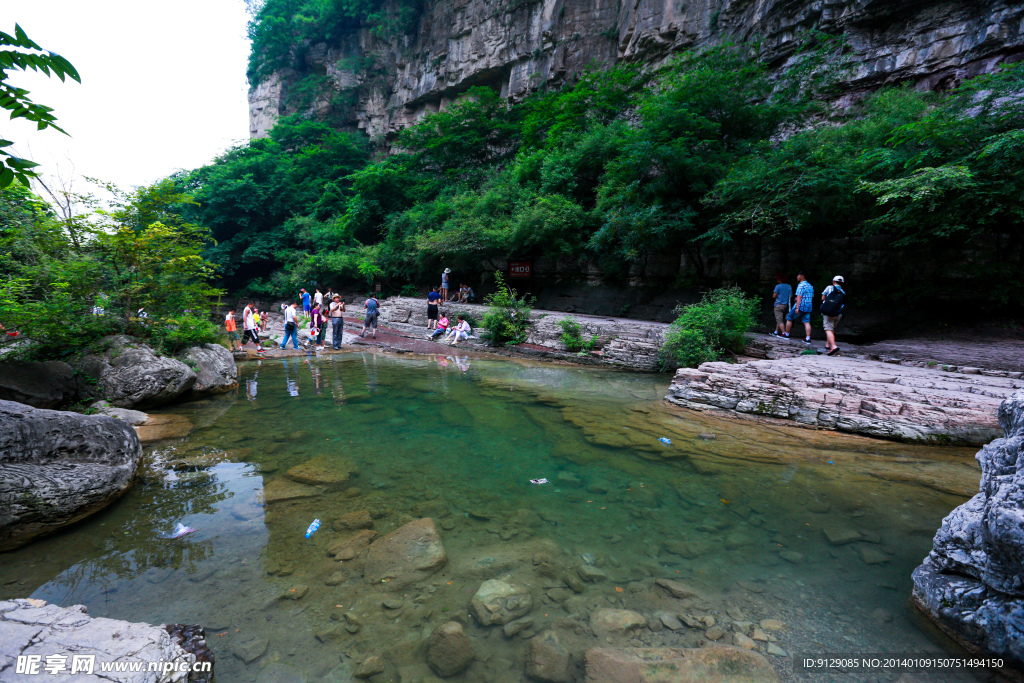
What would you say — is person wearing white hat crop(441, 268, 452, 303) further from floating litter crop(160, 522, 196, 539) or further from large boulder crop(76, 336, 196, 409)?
floating litter crop(160, 522, 196, 539)

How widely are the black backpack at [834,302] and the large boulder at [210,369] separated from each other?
531 inches

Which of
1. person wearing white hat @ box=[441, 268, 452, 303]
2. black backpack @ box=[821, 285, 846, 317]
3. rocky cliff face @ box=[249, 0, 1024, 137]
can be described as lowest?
black backpack @ box=[821, 285, 846, 317]

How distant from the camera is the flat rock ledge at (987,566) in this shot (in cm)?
216

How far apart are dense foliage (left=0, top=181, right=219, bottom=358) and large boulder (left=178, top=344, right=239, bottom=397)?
361 mm

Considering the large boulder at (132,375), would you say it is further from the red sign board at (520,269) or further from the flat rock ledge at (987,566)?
the red sign board at (520,269)

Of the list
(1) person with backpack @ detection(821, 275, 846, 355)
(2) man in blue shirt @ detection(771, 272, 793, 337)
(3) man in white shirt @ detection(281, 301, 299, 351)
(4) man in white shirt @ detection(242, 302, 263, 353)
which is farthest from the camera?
(4) man in white shirt @ detection(242, 302, 263, 353)

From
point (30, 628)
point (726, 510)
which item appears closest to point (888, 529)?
point (726, 510)

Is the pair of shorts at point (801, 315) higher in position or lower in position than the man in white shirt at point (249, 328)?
higher

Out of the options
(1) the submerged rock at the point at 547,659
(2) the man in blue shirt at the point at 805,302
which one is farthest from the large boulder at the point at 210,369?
(2) the man in blue shirt at the point at 805,302

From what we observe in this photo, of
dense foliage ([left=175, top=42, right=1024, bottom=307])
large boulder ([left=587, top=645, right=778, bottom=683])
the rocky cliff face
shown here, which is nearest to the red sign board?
dense foliage ([left=175, top=42, right=1024, bottom=307])

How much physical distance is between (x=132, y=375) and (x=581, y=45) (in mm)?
27504

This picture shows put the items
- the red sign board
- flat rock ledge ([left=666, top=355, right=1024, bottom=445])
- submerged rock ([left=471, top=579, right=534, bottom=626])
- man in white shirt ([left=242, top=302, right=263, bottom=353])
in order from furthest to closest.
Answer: the red sign board → man in white shirt ([left=242, top=302, right=263, bottom=353]) → flat rock ledge ([left=666, top=355, right=1024, bottom=445]) → submerged rock ([left=471, top=579, right=534, bottom=626])

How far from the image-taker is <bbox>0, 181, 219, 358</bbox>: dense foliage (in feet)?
22.2

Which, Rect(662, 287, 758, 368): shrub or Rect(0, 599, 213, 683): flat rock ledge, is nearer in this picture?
Rect(0, 599, 213, 683): flat rock ledge
